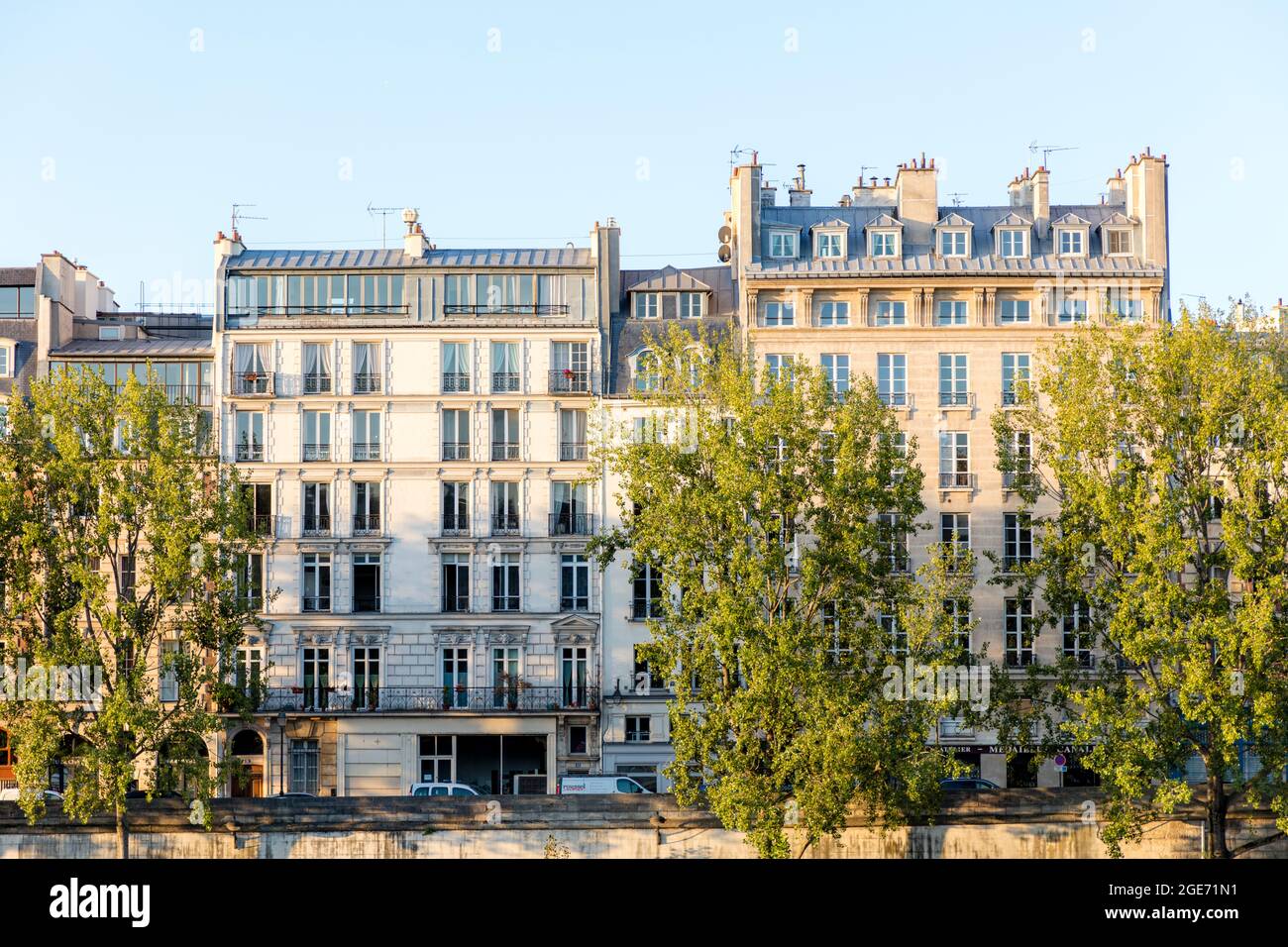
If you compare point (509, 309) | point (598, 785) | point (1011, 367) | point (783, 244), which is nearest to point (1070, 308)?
point (1011, 367)

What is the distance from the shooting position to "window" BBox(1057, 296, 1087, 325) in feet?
181

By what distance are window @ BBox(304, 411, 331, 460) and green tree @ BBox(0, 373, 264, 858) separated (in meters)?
8.48

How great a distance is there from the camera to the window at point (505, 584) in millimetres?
54625

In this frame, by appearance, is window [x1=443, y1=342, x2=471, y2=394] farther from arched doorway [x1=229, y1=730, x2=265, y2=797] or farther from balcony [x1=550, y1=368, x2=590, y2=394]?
arched doorway [x1=229, y1=730, x2=265, y2=797]

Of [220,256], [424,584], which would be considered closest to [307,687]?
[424,584]

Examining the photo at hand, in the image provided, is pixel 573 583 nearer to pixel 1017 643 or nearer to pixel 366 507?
pixel 366 507

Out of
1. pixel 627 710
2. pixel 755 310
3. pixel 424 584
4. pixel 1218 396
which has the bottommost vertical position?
pixel 627 710

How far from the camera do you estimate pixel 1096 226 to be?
5666 cm

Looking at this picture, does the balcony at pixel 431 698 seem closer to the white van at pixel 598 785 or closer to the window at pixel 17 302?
the white van at pixel 598 785

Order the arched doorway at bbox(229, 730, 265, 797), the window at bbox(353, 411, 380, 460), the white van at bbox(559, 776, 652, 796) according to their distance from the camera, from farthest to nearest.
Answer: the window at bbox(353, 411, 380, 460) < the arched doorway at bbox(229, 730, 265, 797) < the white van at bbox(559, 776, 652, 796)

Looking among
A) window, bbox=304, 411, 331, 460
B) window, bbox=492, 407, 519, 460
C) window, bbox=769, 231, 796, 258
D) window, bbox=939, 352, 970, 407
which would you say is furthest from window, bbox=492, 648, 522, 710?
window, bbox=939, 352, 970, 407

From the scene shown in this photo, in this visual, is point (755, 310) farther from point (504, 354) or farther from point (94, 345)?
point (94, 345)
